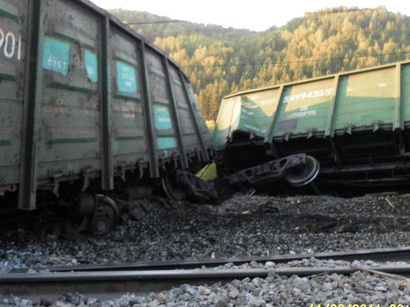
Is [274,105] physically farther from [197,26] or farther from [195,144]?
[197,26]

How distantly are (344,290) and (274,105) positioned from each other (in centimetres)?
971

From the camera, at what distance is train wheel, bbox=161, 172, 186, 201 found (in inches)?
326

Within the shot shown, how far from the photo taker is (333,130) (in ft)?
33.8

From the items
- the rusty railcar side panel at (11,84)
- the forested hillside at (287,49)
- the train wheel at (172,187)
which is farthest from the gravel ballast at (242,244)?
the forested hillside at (287,49)

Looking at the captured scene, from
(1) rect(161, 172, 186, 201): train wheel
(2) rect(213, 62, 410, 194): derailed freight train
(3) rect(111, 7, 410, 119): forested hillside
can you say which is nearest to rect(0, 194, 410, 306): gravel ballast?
(1) rect(161, 172, 186, 201): train wheel

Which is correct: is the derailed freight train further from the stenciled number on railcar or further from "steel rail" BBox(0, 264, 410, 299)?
the stenciled number on railcar

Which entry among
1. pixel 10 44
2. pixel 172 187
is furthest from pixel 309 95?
pixel 10 44

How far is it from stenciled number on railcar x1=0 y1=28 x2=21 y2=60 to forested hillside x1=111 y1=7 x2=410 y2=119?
24.8 metres

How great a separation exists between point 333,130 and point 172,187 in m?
4.56

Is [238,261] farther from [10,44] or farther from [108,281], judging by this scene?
[10,44]

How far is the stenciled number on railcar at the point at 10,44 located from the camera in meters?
3.44

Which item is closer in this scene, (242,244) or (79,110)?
(79,110)

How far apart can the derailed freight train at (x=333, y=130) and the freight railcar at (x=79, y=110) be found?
421 centimetres

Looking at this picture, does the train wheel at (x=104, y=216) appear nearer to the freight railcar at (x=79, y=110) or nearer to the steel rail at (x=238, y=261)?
the freight railcar at (x=79, y=110)
